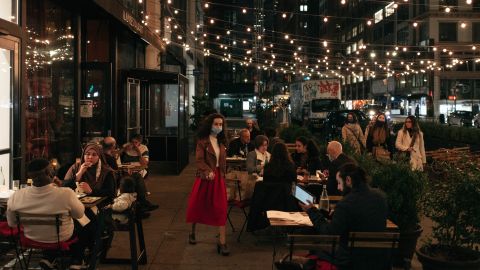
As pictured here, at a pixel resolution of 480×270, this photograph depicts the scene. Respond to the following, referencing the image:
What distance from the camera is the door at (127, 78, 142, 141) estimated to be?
15633 millimetres

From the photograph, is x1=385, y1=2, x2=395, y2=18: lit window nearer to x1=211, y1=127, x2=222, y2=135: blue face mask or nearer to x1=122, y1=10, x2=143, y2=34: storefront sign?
x1=122, y1=10, x2=143, y2=34: storefront sign

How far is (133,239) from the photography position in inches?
242

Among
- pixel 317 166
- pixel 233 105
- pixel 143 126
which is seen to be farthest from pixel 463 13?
pixel 317 166

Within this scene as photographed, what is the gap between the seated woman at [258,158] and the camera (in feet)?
30.8

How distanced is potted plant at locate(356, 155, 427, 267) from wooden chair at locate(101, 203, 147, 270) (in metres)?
2.95

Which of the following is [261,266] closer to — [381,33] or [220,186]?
[220,186]

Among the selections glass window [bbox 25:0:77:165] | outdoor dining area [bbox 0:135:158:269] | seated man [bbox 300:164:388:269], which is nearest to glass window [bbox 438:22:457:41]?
glass window [bbox 25:0:77:165]

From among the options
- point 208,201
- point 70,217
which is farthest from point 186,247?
point 70,217

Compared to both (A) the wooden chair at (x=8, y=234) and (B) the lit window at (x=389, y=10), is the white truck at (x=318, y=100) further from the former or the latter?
(B) the lit window at (x=389, y=10)

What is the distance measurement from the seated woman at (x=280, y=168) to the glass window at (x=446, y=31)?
58293 mm

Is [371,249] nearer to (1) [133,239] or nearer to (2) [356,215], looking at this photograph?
(2) [356,215]

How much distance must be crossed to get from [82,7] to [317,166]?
258 inches

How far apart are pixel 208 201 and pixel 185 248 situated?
788mm

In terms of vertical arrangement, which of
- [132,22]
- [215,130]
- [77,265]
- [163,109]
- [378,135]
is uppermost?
[132,22]
